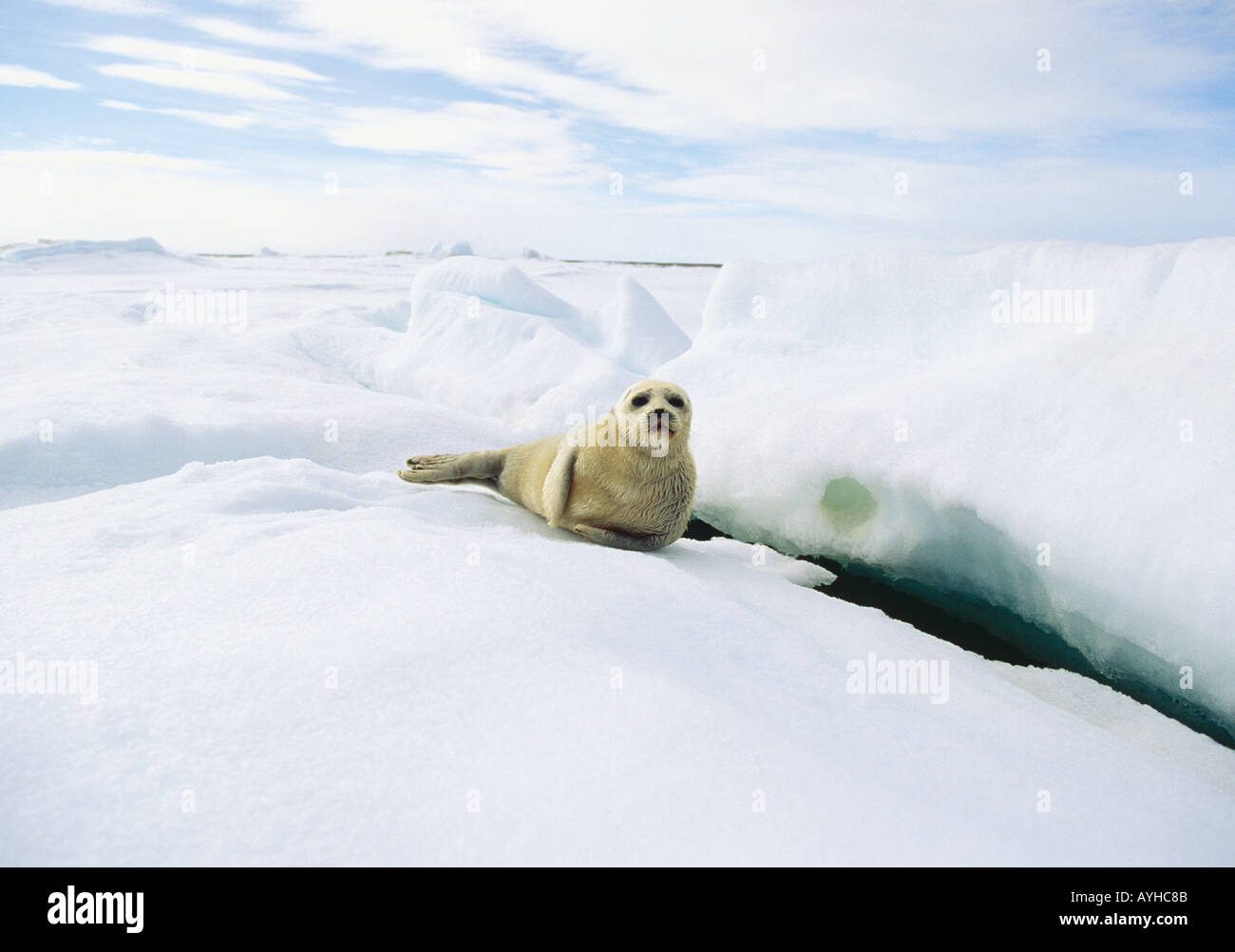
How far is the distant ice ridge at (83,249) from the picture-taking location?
45.5ft

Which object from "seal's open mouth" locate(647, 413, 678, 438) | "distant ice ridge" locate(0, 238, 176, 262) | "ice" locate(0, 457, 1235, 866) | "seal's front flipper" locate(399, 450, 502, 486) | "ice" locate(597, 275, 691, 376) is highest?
"distant ice ridge" locate(0, 238, 176, 262)

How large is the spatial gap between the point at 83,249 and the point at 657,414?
16.5 metres

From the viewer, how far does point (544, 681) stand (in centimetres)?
142

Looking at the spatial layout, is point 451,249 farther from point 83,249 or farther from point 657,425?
point 657,425

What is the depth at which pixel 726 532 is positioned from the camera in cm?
380

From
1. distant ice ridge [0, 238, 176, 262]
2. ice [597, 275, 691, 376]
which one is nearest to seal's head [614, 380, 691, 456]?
ice [597, 275, 691, 376]

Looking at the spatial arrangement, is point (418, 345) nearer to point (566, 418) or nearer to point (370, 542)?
point (566, 418)

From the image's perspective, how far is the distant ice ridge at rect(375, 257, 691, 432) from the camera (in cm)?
557

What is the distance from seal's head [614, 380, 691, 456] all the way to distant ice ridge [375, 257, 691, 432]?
235 cm

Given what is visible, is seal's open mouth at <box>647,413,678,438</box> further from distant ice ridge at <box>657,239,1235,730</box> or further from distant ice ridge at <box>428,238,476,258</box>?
distant ice ridge at <box>428,238,476,258</box>

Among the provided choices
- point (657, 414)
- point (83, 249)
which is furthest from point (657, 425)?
point (83, 249)

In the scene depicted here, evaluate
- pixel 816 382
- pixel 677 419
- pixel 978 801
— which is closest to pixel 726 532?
pixel 816 382

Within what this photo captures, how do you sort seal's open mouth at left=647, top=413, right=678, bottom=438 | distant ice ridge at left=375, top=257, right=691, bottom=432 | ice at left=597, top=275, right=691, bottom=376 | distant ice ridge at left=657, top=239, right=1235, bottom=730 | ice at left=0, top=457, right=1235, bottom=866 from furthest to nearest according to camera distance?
1. ice at left=597, top=275, right=691, bottom=376
2. distant ice ridge at left=375, top=257, right=691, bottom=432
3. seal's open mouth at left=647, top=413, right=678, bottom=438
4. distant ice ridge at left=657, top=239, right=1235, bottom=730
5. ice at left=0, top=457, right=1235, bottom=866

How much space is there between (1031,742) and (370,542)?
1.57 metres
